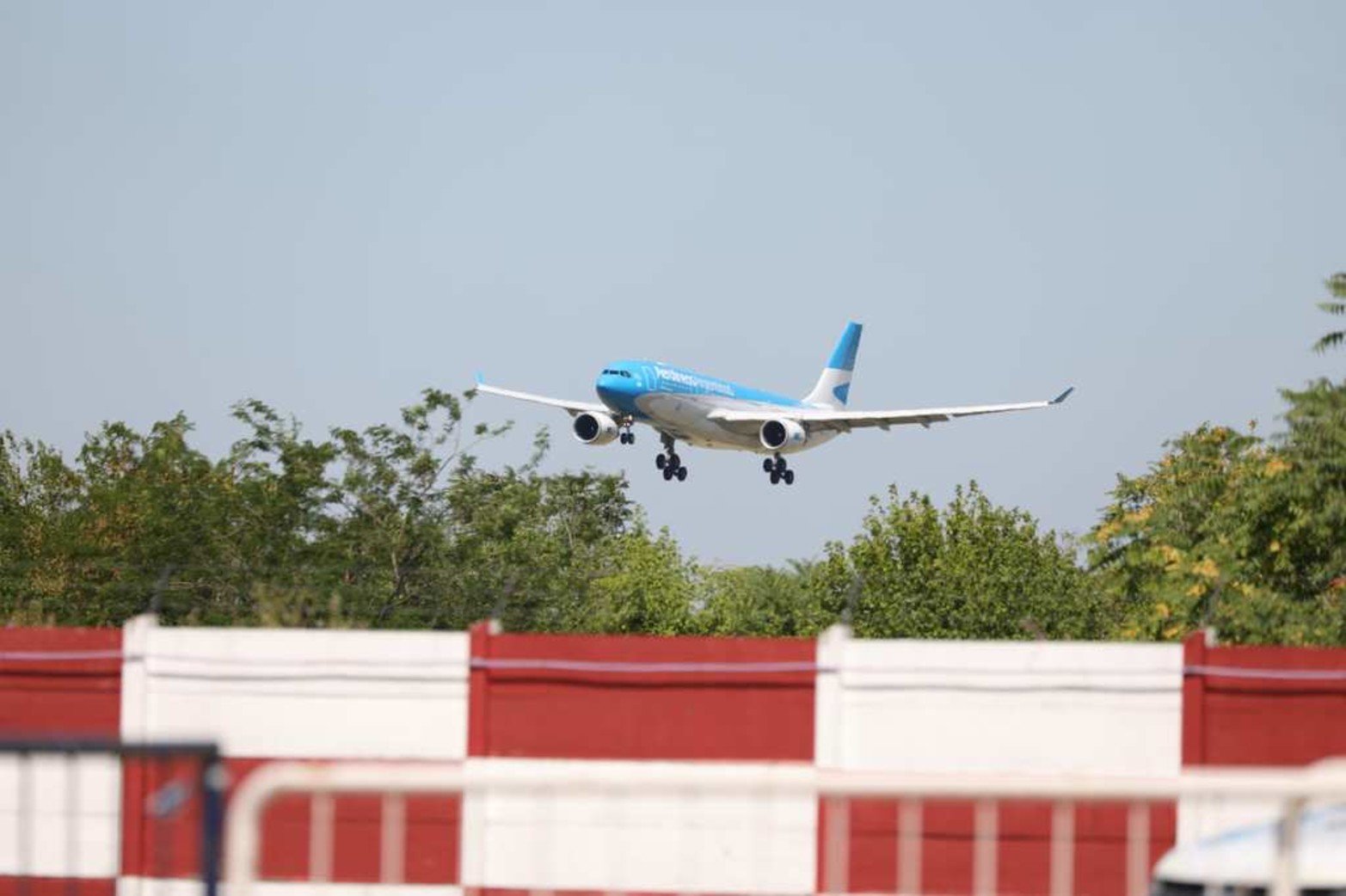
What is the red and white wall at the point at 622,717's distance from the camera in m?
12.0

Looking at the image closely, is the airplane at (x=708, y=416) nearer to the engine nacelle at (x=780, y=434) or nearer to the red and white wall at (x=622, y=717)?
the engine nacelle at (x=780, y=434)

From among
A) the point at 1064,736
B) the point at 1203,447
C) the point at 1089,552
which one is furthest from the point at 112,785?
the point at 1203,447

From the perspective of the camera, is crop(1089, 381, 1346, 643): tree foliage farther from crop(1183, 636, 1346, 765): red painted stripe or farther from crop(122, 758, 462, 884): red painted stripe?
crop(122, 758, 462, 884): red painted stripe

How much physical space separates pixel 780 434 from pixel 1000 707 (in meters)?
42.5

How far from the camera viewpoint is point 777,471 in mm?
58406

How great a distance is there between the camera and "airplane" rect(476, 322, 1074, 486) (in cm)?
5169

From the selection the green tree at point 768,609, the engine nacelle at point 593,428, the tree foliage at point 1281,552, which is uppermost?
the engine nacelle at point 593,428

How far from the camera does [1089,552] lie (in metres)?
38.4

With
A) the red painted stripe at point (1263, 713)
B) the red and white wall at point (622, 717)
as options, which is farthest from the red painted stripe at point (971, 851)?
the red painted stripe at point (1263, 713)

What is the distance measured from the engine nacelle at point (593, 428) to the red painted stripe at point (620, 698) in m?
39.5

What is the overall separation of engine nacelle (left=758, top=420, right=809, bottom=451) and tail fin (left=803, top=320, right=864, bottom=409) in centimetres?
2047

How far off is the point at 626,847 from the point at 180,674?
316 cm

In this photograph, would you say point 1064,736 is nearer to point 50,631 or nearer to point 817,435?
point 50,631

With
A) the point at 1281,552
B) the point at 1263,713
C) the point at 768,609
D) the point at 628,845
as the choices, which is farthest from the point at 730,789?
the point at 768,609
